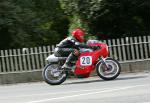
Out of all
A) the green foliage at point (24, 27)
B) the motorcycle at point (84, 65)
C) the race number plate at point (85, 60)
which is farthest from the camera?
the green foliage at point (24, 27)

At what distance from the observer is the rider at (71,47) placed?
681 inches

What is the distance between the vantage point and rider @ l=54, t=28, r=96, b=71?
56.7 ft

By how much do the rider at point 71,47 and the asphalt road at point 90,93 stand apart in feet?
2.41

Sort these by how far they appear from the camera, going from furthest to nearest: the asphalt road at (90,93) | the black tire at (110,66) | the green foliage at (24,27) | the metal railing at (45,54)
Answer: the green foliage at (24,27) → the metal railing at (45,54) → the black tire at (110,66) → the asphalt road at (90,93)

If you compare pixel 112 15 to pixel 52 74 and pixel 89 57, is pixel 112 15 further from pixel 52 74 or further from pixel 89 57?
pixel 52 74

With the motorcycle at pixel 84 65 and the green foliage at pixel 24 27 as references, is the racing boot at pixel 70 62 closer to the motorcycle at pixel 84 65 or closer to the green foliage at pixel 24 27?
the motorcycle at pixel 84 65

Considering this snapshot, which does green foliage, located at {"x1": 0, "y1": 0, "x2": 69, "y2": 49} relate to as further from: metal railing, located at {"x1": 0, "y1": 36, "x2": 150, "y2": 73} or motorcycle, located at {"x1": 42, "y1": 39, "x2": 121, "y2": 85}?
motorcycle, located at {"x1": 42, "y1": 39, "x2": 121, "y2": 85}

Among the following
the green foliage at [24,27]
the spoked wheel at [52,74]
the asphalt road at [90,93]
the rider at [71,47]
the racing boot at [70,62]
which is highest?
the green foliage at [24,27]

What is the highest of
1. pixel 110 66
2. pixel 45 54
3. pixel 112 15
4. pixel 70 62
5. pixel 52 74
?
Answer: pixel 112 15

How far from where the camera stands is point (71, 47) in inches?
686

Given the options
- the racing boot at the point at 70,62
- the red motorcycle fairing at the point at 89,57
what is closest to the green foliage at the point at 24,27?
the racing boot at the point at 70,62

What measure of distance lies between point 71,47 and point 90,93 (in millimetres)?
3803

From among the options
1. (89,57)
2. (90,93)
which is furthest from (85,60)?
(90,93)

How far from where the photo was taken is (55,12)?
1195 inches
